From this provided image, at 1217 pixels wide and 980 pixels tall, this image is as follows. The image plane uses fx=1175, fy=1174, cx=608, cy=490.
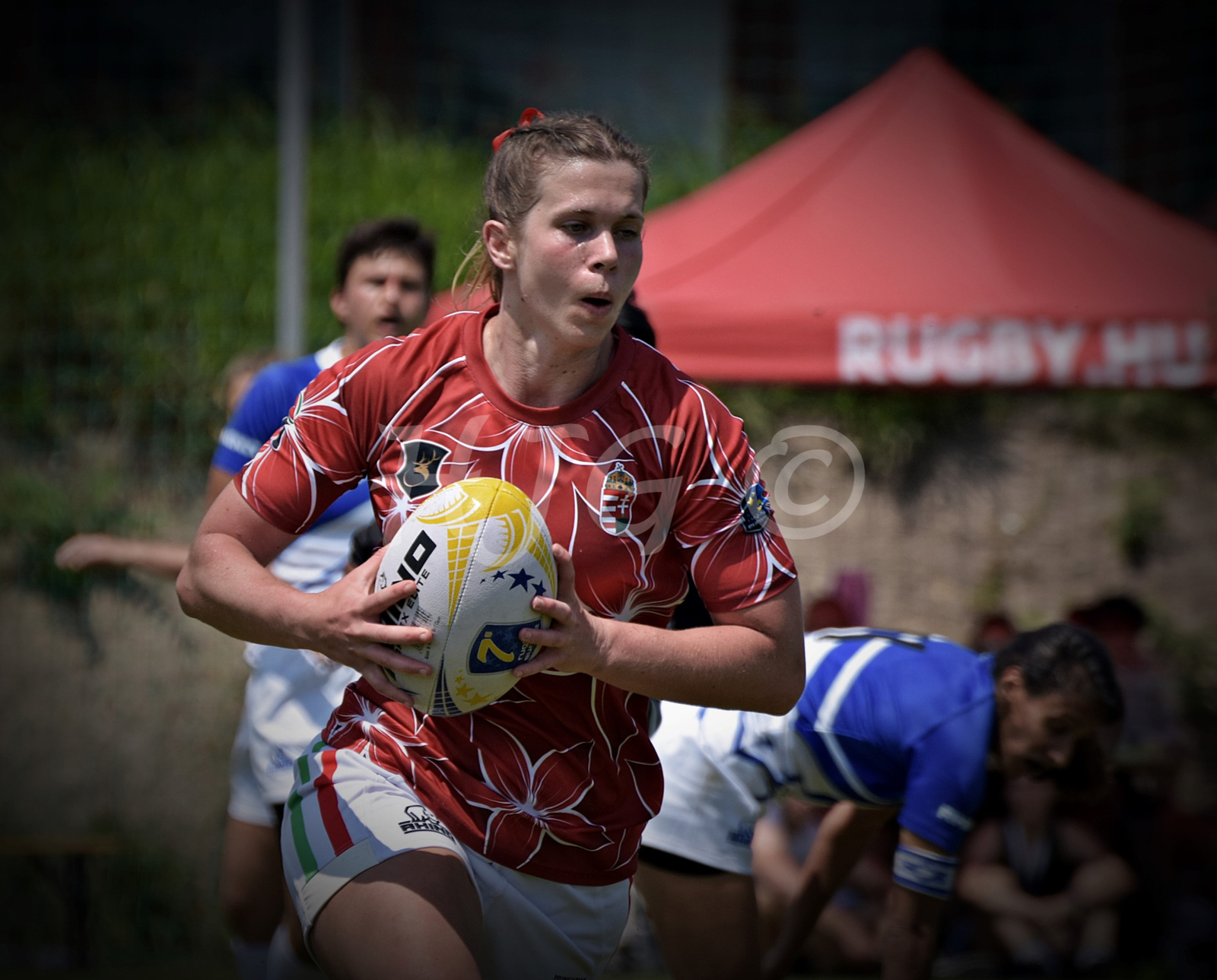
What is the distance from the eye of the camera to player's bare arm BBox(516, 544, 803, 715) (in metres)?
1.82

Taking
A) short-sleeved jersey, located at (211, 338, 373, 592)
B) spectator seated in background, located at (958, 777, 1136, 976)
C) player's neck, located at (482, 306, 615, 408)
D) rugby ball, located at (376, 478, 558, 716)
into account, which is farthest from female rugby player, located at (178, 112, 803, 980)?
spectator seated in background, located at (958, 777, 1136, 976)

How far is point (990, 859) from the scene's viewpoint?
200 inches

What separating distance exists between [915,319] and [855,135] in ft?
3.90

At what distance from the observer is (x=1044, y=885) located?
505 centimetres

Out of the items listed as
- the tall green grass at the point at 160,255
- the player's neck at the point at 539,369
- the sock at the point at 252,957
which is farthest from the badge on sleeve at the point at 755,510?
the tall green grass at the point at 160,255

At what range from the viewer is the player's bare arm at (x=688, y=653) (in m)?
1.82

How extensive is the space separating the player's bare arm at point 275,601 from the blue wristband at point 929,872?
67.5 inches

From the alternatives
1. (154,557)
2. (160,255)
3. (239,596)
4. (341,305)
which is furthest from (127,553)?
(160,255)

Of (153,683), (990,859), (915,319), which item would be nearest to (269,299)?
(153,683)

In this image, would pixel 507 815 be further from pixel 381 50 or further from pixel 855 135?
pixel 381 50

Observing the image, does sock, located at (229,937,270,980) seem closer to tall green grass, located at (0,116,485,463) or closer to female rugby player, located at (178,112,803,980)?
female rugby player, located at (178,112,803,980)

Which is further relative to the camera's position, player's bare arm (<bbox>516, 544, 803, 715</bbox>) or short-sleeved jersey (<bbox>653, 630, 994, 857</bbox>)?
short-sleeved jersey (<bbox>653, 630, 994, 857</bbox>)

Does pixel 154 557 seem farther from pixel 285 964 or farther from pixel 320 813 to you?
pixel 320 813

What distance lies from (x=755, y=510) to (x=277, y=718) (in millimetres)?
1872
